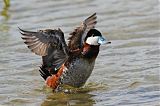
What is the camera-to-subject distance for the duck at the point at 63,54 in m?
7.46

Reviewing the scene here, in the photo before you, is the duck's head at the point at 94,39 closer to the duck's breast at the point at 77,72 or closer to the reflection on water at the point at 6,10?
the duck's breast at the point at 77,72

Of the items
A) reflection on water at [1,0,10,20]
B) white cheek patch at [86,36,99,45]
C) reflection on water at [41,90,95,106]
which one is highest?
white cheek patch at [86,36,99,45]

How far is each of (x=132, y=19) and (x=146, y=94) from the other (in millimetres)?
3644

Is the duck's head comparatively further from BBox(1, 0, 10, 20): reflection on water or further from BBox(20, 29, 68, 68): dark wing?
BBox(1, 0, 10, 20): reflection on water

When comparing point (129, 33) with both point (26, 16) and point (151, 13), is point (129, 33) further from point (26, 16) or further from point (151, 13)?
point (26, 16)

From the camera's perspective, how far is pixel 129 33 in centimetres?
1013

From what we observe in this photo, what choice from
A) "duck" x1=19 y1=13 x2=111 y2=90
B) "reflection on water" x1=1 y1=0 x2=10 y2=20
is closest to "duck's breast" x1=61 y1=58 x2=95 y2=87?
"duck" x1=19 y1=13 x2=111 y2=90

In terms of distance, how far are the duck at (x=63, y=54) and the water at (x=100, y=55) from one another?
0.22m

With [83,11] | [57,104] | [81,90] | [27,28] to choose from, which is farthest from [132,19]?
[57,104]

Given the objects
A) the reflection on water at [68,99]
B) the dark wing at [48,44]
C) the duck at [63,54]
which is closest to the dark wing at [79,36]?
the duck at [63,54]

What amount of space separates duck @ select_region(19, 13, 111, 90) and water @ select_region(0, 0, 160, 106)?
0.72 ft

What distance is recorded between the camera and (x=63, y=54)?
761 centimetres

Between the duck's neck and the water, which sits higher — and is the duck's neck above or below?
above

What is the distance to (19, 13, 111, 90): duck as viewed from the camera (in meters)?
7.46
